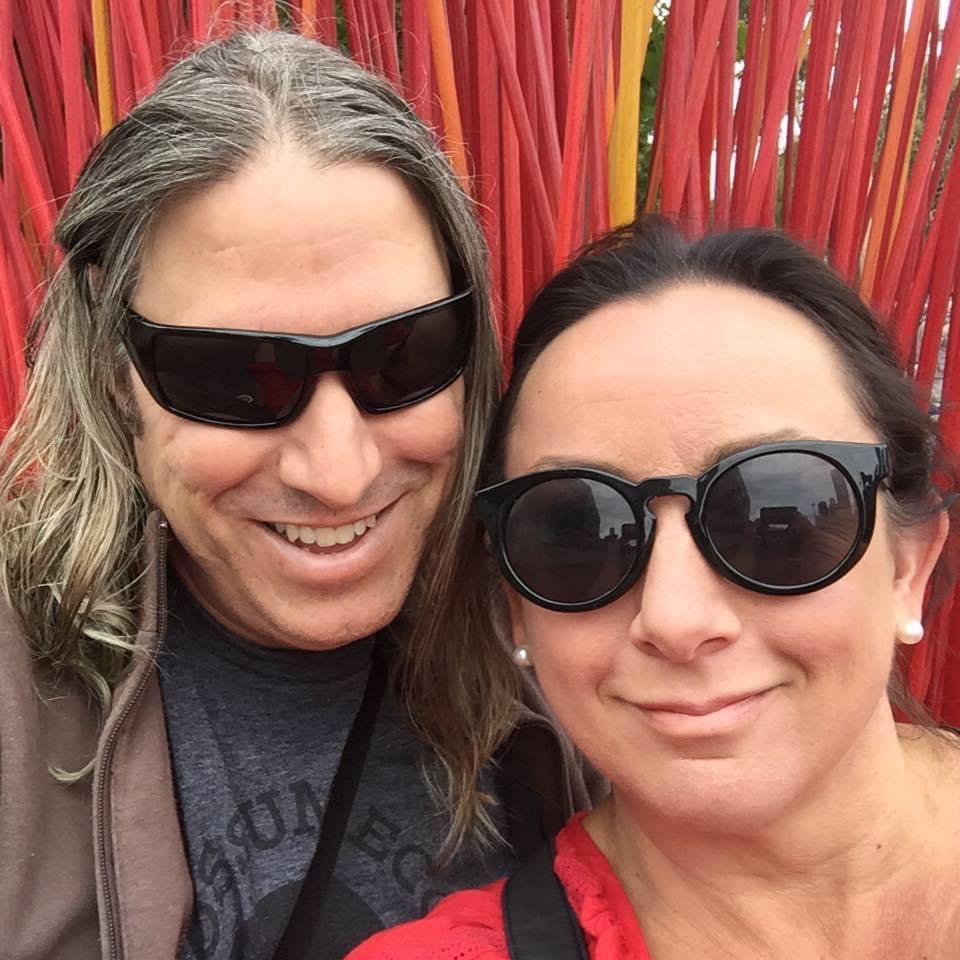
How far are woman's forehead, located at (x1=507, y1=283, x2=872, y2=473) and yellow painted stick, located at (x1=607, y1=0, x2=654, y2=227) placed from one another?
56 centimetres

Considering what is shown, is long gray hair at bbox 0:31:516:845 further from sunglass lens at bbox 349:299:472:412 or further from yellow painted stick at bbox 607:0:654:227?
yellow painted stick at bbox 607:0:654:227

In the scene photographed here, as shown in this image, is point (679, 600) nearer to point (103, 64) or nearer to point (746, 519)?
point (746, 519)

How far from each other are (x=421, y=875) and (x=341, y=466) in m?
0.63

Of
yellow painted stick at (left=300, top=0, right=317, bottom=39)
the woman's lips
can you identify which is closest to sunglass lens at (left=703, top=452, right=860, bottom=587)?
the woman's lips

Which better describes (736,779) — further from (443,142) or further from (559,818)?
(443,142)

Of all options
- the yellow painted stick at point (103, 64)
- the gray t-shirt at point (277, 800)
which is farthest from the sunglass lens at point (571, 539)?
the yellow painted stick at point (103, 64)

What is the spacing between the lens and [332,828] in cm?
132

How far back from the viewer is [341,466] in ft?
3.85

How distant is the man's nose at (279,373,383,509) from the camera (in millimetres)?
1172

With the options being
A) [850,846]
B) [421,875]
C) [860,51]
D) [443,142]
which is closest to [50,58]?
[443,142]

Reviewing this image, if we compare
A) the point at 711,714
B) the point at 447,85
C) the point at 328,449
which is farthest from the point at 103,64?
the point at 711,714

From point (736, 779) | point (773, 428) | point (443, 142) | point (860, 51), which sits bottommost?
point (736, 779)

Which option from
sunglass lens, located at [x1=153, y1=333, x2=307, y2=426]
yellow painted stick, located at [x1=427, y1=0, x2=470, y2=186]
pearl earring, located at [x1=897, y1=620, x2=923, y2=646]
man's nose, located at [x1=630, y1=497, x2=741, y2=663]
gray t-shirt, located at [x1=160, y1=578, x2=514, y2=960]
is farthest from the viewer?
yellow painted stick, located at [x1=427, y1=0, x2=470, y2=186]

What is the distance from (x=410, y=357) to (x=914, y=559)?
667 millimetres
